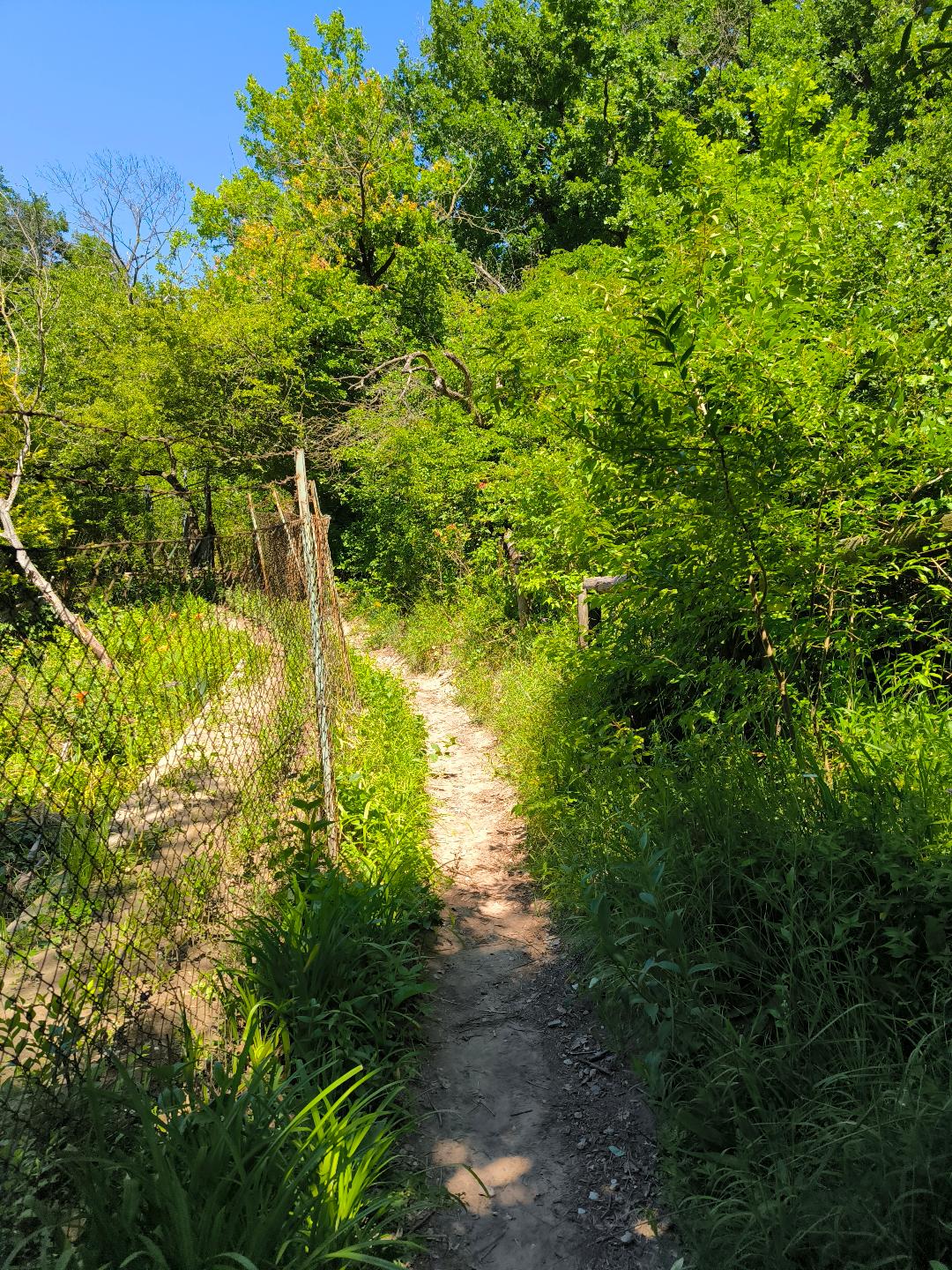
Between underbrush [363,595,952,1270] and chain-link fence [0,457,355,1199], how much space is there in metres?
1.69

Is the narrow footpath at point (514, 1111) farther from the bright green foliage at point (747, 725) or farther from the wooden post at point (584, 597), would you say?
the wooden post at point (584, 597)

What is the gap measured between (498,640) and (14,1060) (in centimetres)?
720

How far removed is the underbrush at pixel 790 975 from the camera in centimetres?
177

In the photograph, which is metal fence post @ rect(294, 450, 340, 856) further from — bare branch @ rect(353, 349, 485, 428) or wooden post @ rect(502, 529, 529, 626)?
bare branch @ rect(353, 349, 485, 428)

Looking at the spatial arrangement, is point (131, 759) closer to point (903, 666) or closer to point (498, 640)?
point (903, 666)

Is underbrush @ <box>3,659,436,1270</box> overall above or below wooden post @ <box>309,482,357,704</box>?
below

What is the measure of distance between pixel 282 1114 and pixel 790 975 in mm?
1645

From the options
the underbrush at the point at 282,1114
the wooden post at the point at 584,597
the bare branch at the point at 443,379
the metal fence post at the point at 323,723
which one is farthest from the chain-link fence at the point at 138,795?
the bare branch at the point at 443,379

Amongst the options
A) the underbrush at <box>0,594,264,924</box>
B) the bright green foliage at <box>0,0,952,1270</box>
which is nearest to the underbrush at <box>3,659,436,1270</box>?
the bright green foliage at <box>0,0,952,1270</box>

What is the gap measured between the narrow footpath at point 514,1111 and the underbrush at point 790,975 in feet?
0.69

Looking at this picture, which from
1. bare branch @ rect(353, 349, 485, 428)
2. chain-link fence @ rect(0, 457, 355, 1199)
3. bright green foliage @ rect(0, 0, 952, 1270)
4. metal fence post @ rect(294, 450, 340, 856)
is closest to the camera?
bright green foliage @ rect(0, 0, 952, 1270)

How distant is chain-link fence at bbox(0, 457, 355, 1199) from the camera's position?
2.28m

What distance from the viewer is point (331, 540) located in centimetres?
1822

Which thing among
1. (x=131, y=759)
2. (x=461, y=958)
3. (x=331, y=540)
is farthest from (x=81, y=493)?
(x=461, y=958)
